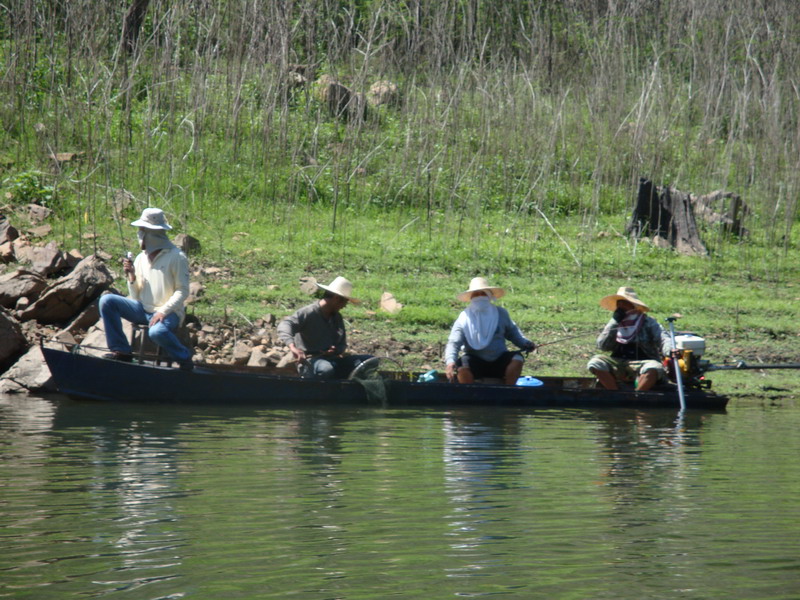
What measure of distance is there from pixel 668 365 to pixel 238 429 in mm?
4498

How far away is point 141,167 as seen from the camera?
1680cm

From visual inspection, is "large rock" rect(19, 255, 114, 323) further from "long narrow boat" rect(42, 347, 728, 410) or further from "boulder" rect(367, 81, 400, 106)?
"boulder" rect(367, 81, 400, 106)

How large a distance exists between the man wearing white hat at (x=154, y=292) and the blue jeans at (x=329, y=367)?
1.25 metres

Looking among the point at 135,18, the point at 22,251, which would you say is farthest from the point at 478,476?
the point at 135,18

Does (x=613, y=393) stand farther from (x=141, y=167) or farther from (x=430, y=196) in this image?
(x=141, y=167)

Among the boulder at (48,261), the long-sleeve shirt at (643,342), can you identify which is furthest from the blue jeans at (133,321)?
the long-sleeve shirt at (643,342)

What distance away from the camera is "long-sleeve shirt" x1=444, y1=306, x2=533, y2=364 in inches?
430

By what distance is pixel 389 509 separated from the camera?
5.95 metres

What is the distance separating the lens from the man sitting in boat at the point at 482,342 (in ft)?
35.8

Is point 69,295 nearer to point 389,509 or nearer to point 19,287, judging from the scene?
point 19,287

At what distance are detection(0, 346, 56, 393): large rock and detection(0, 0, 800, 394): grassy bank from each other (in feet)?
8.80

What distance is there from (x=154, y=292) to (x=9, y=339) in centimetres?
214

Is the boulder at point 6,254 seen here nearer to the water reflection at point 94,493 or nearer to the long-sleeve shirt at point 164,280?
the long-sleeve shirt at point 164,280

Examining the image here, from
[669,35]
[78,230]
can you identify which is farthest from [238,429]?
[669,35]
